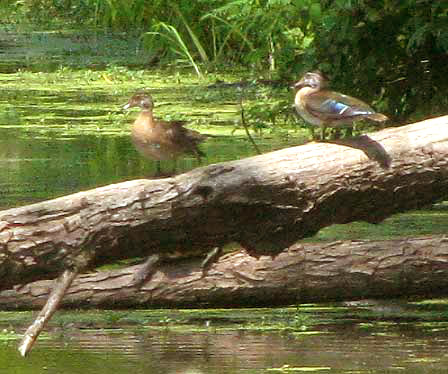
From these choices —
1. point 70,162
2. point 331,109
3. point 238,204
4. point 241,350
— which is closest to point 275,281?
point 241,350

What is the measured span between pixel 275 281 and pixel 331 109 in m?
0.84

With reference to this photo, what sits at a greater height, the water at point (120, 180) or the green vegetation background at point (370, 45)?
the green vegetation background at point (370, 45)

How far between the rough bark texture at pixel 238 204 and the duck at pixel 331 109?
0.51 ft

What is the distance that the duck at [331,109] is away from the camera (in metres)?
5.84

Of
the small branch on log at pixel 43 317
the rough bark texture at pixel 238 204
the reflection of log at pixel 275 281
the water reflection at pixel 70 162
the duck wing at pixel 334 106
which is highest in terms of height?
the duck wing at pixel 334 106

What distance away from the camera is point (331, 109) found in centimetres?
598

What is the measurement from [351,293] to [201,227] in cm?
138

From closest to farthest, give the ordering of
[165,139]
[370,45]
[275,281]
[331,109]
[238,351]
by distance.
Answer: [238,351] → [331,109] → [275,281] → [165,139] → [370,45]

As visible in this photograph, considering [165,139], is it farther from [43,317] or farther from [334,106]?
[43,317]

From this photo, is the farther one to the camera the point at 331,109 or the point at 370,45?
the point at 370,45

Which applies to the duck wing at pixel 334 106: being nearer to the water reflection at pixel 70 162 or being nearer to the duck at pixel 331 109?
the duck at pixel 331 109

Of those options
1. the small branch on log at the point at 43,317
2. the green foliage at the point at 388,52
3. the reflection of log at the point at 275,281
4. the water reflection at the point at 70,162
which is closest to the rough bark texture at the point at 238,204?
the small branch on log at the point at 43,317

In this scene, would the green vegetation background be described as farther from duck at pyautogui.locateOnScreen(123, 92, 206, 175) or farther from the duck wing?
the duck wing

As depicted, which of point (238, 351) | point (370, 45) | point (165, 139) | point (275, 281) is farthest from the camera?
point (370, 45)
